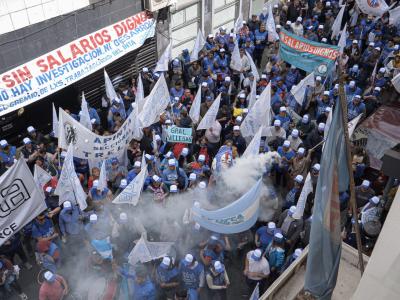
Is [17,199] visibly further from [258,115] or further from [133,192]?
[258,115]

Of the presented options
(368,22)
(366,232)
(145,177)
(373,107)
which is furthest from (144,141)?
(368,22)

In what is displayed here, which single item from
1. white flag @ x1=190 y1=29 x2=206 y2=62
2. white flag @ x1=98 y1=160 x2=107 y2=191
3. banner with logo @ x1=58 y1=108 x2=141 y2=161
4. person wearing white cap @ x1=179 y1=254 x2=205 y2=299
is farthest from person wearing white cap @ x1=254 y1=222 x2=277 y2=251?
white flag @ x1=190 y1=29 x2=206 y2=62

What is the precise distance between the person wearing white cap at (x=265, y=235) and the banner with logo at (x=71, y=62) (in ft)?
21.5

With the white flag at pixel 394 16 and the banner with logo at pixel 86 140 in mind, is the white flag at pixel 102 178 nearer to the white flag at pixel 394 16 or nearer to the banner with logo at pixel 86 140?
the banner with logo at pixel 86 140

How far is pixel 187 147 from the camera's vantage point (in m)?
9.88

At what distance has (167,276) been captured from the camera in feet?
23.2

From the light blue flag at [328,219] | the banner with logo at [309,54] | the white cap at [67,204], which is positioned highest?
the light blue flag at [328,219]

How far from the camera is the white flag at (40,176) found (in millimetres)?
8195

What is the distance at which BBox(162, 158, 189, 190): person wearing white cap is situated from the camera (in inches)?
344

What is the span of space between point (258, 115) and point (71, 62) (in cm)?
518

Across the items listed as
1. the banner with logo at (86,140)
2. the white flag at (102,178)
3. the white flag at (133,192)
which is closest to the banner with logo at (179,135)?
the banner with logo at (86,140)

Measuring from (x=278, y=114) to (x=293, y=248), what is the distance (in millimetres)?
4027

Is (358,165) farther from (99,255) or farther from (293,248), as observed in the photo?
(99,255)

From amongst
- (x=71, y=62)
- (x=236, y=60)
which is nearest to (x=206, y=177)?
(x=236, y=60)
